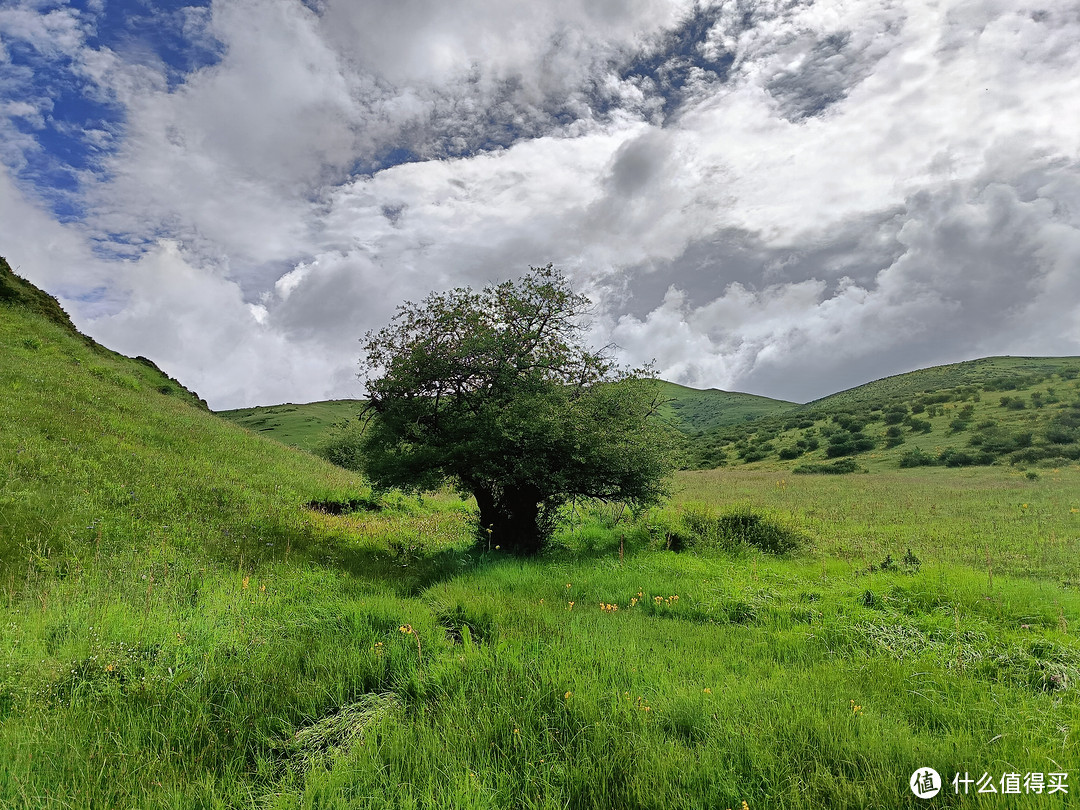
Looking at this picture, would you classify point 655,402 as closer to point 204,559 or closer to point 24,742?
point 204,559

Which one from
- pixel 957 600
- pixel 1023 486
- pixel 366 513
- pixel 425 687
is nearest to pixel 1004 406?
pixel 1023 486

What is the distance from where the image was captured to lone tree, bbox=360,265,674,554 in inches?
542

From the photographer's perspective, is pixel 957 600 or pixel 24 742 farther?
pixel 957 600

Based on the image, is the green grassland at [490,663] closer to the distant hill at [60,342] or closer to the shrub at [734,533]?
the shrub at [734,533]

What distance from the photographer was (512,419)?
13.5 metres

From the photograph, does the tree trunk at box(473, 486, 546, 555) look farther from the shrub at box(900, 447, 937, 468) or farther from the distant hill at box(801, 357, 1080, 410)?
the distant hill at box(801, 357, 1080, 410)

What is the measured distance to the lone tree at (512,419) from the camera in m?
13.8

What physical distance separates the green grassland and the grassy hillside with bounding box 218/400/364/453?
179 feet

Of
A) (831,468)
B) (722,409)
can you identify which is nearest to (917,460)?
(831,468)

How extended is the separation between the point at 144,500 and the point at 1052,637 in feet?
61.6

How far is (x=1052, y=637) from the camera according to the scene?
6.96 m
